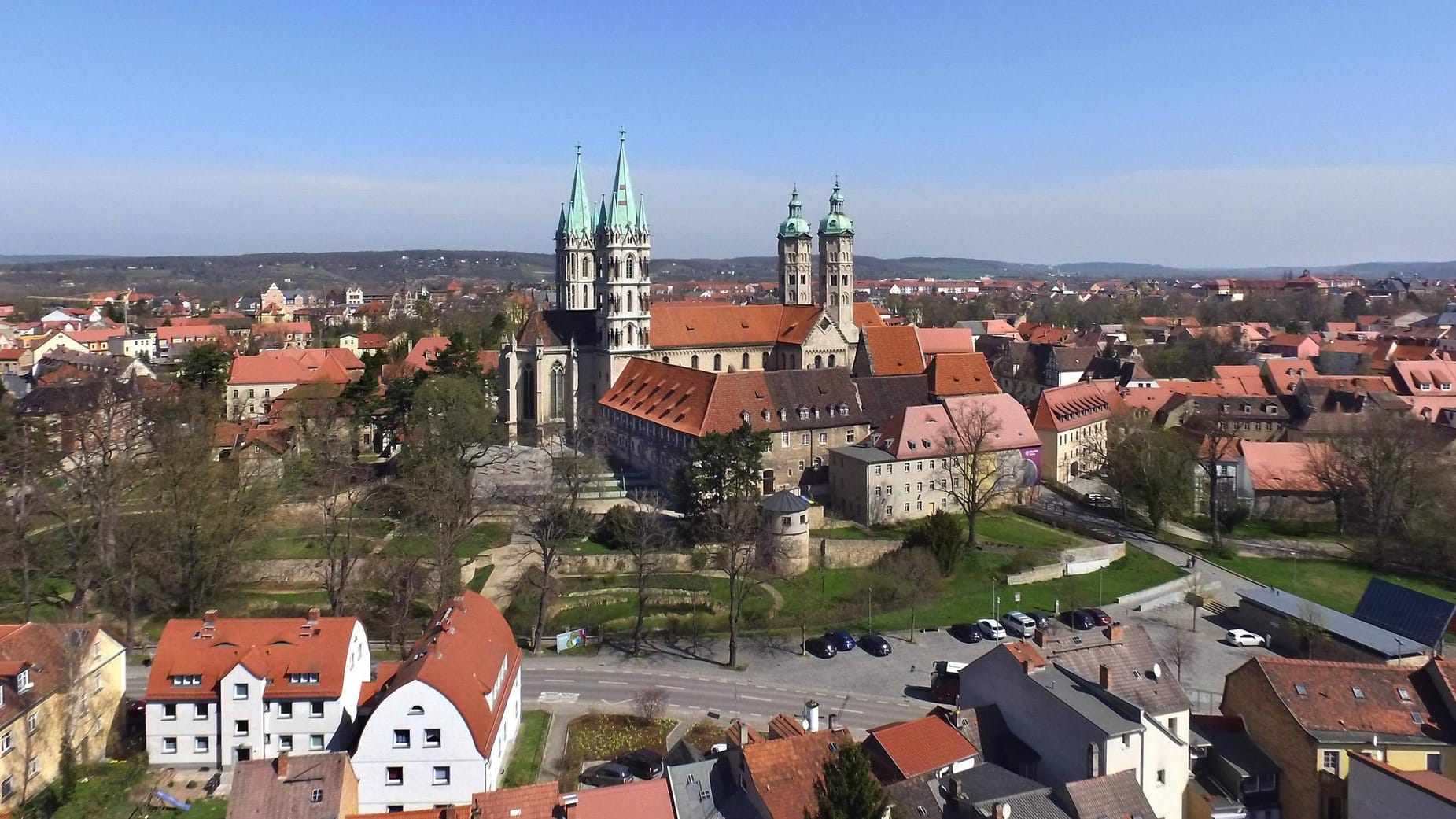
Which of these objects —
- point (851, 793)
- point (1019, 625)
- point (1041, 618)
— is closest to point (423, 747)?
point (851, 793)

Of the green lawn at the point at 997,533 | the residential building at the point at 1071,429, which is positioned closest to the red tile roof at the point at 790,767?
the green lawn at the point at 997,533

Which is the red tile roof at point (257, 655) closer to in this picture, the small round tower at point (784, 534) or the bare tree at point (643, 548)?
the bare tree at point (643, 548)

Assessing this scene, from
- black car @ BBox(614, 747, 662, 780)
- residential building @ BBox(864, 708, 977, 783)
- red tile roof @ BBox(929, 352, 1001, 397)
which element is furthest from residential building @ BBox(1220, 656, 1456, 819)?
Answer: red tile roof @ BBox(929, 352, 1001, 397)

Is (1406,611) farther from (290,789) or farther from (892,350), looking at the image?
(290,789)

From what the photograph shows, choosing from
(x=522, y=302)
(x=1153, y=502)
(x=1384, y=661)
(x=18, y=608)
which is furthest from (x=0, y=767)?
(x=522, y=302)

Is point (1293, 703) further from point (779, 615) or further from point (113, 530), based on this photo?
point (113, 530)

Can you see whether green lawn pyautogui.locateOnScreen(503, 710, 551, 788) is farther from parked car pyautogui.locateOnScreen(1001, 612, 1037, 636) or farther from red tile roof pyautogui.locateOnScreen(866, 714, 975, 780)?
parked car pyautogui.locateOnScreen(1001, 612, 1037, 636)
